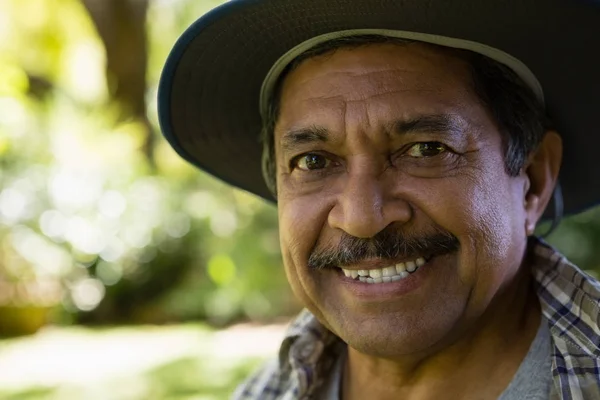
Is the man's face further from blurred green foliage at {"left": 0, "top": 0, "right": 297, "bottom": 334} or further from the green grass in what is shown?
blurred green foliage at {"left": 0, "top": 0, "right": 297, "bottom": 334}

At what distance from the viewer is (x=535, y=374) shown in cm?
178

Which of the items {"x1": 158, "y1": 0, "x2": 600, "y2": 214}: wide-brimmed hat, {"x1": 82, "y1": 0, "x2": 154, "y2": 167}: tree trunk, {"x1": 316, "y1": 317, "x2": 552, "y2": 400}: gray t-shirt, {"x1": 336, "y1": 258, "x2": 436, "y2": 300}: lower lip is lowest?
{"x1": 316, "y1": 317, "x2": 552, "y2": 400}: gray t-shirt

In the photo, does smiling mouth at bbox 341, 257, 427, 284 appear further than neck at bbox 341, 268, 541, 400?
No

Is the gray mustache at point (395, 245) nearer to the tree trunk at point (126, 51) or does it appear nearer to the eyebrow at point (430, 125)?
the eyebrow at point (430, 125)

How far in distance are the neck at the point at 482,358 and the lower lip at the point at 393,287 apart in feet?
0.79

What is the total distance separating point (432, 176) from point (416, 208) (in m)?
0.09

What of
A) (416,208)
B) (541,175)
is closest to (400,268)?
(416,208)

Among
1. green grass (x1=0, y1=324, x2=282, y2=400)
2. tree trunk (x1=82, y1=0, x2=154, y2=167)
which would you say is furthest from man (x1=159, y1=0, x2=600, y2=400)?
tree trunk (x1=82, y1=0, x2=154, y2=167)

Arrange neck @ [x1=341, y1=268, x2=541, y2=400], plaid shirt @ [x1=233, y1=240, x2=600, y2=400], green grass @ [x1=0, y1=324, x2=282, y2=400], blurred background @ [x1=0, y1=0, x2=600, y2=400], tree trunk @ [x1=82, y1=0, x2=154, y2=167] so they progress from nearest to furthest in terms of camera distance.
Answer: plaid shirt @ [x1=233, y1=240, x2=600, y2=400] < neck @ [x1=341, y1=268, x2=541, y2=400] < green grass @ [x1=0, y1=324, x2=282, y2=400] < blurred background @ [x1=0, y1=0, x2=600, y2=400] < tree trunk @ [x1=82, y1=0, x2=154, y2=167]

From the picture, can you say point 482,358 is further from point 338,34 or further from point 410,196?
point 338,34

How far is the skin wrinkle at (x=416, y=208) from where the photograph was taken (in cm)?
175

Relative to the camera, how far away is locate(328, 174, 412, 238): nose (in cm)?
171

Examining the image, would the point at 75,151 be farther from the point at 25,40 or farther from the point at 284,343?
the point at 284,343

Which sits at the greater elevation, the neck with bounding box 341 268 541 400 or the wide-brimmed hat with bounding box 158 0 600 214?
the wide-brimmed hat with bounding box 158 0 600 214
